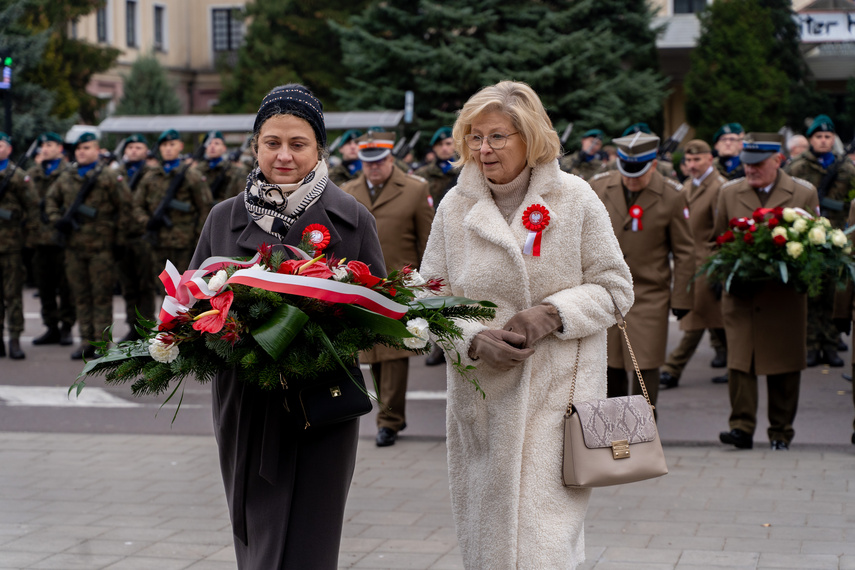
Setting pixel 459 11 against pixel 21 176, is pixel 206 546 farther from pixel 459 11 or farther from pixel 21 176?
pixel 459 11

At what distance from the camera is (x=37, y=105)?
27.8m

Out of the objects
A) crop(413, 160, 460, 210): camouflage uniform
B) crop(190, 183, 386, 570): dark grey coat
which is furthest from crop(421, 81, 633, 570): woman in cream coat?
crop(413, 160, 460, 210): camouflage uniform

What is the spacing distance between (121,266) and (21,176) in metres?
1.50

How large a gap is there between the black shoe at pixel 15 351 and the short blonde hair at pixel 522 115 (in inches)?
384

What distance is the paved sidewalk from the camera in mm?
5465

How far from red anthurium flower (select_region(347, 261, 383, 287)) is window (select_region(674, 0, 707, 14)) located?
3543 cm

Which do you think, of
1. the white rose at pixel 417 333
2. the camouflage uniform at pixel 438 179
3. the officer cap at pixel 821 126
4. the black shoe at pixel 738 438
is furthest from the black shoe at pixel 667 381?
the white rose at pixel 417 333

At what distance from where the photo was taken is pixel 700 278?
9.72 meters

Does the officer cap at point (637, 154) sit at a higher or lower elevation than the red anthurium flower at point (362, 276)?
higher

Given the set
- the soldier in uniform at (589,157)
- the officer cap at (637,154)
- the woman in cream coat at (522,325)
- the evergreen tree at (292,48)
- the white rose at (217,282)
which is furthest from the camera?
the evergreen tree at (292,48)

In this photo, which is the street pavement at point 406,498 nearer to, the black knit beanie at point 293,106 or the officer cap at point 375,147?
the officer cap at point 375,147

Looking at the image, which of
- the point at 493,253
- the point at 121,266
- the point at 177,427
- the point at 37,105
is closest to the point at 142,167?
the point at 121,266

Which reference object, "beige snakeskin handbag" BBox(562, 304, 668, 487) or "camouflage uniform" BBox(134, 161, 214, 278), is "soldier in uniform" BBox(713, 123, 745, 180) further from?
"beige snakeskin handbag" BBox(562, 304, 668, 487)

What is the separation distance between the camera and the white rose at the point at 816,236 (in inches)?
286
